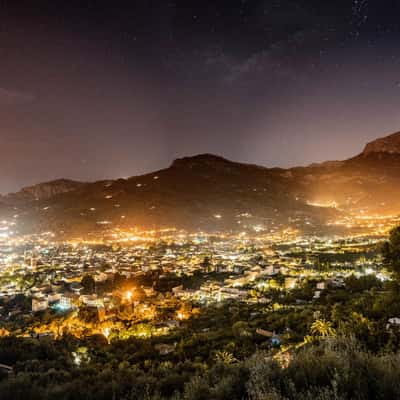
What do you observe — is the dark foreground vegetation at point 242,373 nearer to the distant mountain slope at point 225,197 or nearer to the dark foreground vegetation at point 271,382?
the dark foreground vegetation at point 271,382

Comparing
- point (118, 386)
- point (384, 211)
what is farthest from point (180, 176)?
point (118, 386)

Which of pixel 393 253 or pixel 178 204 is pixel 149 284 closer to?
pixel 393 253

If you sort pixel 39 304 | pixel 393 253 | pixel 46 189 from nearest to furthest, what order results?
pixel 393 253
pixel 39 304
pixel 46 189

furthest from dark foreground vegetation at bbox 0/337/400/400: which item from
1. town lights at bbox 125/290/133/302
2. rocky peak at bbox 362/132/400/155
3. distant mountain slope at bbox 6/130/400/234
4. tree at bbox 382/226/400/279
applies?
rocky peak at bbox 362/132/400/155

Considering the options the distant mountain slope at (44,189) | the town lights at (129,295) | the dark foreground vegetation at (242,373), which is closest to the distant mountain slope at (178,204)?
the town lights at (129,295)

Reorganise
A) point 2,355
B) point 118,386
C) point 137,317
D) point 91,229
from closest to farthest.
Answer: point 118,386 < point 2,355 < point 137,317 < point 91,229

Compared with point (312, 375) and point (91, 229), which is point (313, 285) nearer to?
point (312, 375)

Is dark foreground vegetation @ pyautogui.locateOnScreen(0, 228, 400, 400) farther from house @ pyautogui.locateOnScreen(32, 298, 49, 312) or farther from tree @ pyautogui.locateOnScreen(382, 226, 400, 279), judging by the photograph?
house @ pyautogui.locateOnScreen(32, 298, 49, 312)

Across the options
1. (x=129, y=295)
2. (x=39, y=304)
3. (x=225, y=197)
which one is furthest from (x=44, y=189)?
(x=39, y=304)
